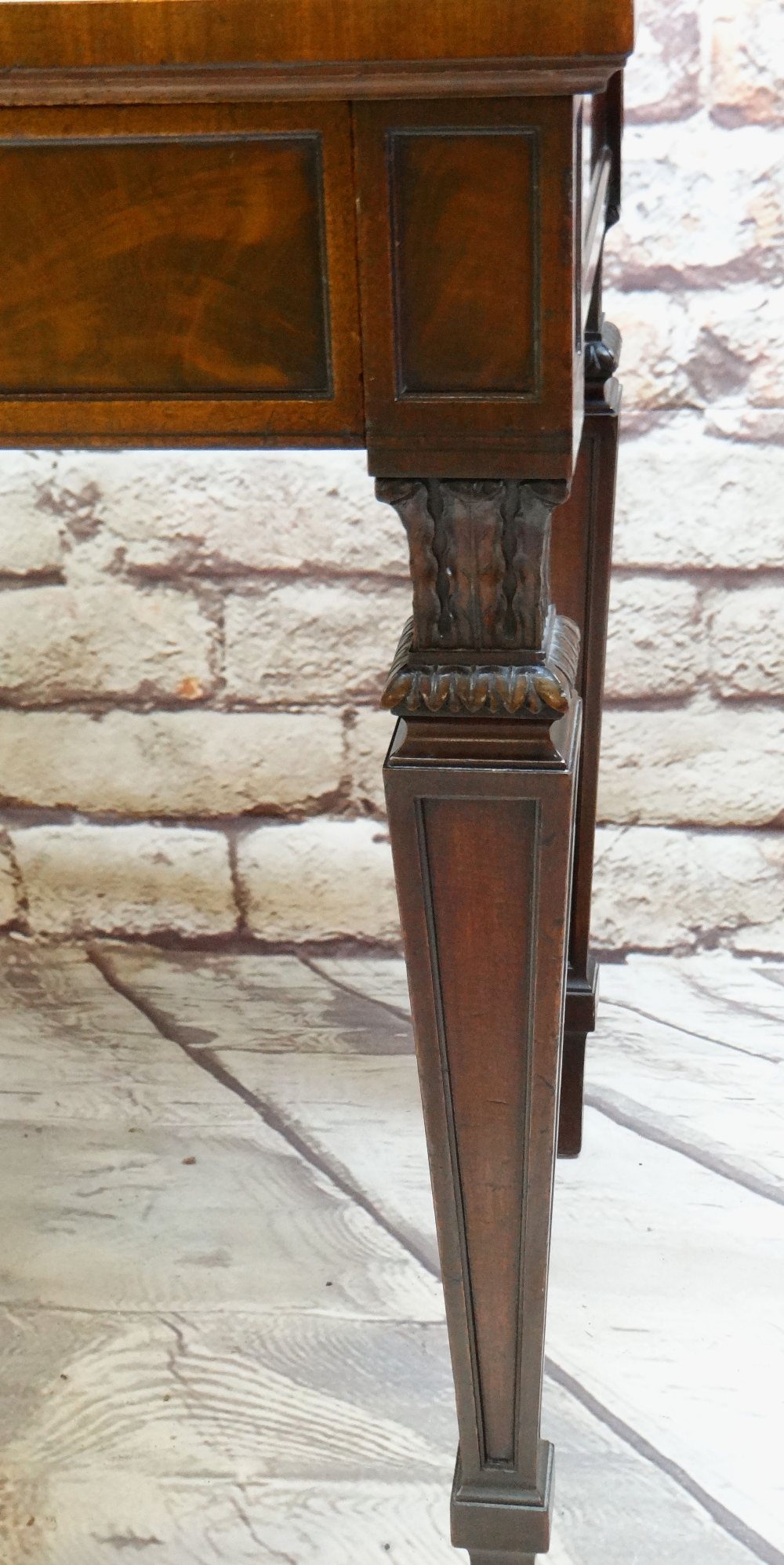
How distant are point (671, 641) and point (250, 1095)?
2.17 feet

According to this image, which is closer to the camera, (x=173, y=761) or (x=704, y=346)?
(x=704, y=346)

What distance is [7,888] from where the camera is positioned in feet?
5.93

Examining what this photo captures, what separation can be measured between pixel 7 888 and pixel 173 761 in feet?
0.91

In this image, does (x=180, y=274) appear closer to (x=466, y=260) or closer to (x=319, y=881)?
(x=466, y=260)

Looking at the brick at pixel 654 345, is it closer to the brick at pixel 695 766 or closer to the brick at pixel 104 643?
the brick at pixel 695 766

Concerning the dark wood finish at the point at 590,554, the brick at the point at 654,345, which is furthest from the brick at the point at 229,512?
the dark wood finish at the point at 590,554

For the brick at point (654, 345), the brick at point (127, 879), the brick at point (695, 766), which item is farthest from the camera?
the brick at point (127, 879)

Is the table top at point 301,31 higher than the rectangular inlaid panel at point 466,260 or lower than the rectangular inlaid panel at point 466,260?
higher

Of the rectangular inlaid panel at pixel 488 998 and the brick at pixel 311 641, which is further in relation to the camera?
the brick at pixel 311 641

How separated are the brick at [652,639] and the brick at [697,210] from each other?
0.98 feet

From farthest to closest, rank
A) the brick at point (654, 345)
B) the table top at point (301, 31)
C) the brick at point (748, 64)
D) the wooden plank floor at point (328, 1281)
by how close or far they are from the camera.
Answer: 1. the brick at point (654, 345)
2. the brick at point (748, 64)
3. the wooden plank floor at point (328, 1281)
4. the table top at point (301, 31)

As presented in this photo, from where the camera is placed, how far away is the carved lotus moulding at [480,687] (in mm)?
664

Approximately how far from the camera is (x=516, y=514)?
0.64 metres

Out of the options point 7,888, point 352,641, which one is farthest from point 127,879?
point 352,641
